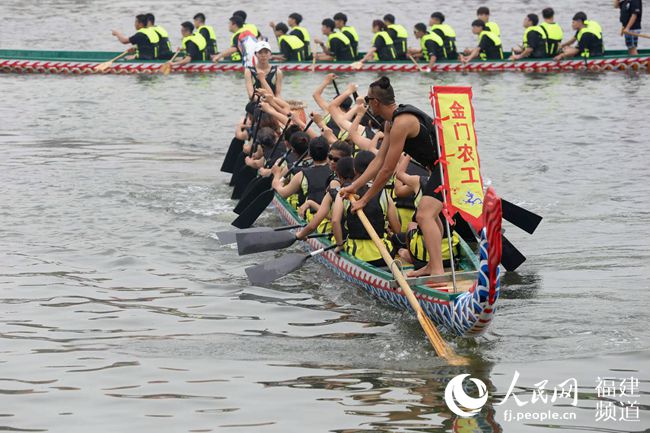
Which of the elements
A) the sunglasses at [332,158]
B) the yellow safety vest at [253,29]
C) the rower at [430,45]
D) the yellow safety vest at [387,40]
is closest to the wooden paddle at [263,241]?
the sunglasses at [332,158]

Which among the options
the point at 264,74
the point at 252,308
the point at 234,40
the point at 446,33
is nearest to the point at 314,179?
the point at 252,308

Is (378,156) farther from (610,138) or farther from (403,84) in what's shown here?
(403,84)

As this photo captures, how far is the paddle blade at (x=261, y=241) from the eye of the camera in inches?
459

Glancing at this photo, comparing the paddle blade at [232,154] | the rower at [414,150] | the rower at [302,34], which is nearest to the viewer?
the rower at [414,150]

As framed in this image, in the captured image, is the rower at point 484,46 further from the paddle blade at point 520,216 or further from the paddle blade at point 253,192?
the paddle blade at point 520,216

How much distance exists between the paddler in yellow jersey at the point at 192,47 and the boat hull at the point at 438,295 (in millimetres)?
15965

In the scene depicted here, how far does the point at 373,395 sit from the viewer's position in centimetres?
812

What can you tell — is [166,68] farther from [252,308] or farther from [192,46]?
[252,308]

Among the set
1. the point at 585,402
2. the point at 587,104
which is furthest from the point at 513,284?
the point at 587,104

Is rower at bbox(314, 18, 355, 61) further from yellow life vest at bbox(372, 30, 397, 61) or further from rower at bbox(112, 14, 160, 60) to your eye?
rower at bbox(112, 14, 160, 60)

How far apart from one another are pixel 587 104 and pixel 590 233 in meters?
10.1

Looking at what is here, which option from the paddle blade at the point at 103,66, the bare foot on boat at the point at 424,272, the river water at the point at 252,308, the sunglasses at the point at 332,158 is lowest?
the river water at the point at 252,308

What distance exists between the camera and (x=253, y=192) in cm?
1418

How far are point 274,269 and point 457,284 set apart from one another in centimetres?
218
